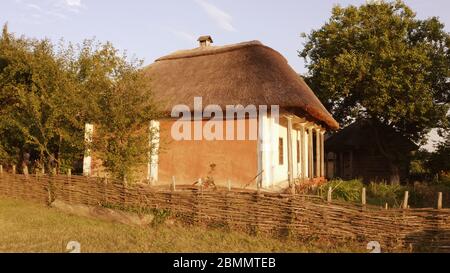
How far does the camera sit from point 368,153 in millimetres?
22594

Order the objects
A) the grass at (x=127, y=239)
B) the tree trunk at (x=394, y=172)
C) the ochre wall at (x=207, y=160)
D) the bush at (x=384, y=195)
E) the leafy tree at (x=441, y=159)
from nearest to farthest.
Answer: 1. the grass at (x=127, y=239)
2. the bush at (x=384, y=195)
3. the ochre wall at (x=207, y=160)
4. the leafy tree at (x=441, y=159)
5. the tree trunk at (x=394, y=172)

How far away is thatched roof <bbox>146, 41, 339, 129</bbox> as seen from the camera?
11656mm

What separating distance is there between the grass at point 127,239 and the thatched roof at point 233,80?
5.20 m

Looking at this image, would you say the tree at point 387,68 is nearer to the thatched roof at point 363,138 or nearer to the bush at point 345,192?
the thatched roof at point 363,138

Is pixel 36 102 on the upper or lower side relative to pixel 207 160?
upper

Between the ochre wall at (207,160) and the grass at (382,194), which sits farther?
the ochre wall at (207,160)

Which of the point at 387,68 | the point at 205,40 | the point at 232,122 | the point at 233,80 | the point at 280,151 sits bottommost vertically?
the point at 280,151

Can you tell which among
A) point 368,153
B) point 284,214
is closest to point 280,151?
point 284,214

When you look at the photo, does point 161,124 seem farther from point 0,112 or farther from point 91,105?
point 0,112

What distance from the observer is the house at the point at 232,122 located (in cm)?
1171

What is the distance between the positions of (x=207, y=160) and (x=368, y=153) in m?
13.7

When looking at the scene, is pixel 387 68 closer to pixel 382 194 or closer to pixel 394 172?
pixel 394 172

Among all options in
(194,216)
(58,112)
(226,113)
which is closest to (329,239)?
(194,216)

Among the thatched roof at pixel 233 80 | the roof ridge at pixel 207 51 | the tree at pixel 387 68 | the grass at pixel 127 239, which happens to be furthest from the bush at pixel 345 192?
the tree at pixel 387 68
